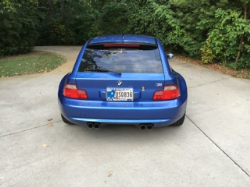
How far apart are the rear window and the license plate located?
0.28 metres

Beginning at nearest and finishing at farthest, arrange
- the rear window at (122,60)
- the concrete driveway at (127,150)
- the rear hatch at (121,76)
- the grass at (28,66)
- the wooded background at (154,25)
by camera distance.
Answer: the concrete driveway at (127,150), the rear hatch at (121,76), the rear window at (122,60), the wooded background at (154,25), the grass at (28,66)

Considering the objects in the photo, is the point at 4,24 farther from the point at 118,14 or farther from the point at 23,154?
the point at 23,154

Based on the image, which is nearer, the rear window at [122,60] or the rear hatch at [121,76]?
the rear hatch at [121,76]

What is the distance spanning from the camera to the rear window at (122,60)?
3227mm

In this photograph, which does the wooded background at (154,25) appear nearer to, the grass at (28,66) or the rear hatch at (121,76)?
the grass at (28,66)

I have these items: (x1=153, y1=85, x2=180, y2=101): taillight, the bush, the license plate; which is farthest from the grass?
(x1=153, y1=85, x2=180, y2=101): taillight

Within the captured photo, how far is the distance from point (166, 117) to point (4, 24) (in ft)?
31.4

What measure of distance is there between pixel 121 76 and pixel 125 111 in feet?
1.52

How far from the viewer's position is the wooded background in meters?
7.17

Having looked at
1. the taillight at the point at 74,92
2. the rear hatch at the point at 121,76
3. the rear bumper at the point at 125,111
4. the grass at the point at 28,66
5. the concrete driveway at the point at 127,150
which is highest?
the rear hatch at the point at 121,76

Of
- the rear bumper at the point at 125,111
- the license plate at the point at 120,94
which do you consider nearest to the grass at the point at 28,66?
the rear bumper at the point at 125,111

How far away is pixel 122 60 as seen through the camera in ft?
11.0

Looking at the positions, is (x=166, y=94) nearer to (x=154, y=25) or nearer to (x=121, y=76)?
(x=121, y=76)

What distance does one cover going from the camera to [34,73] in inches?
311
